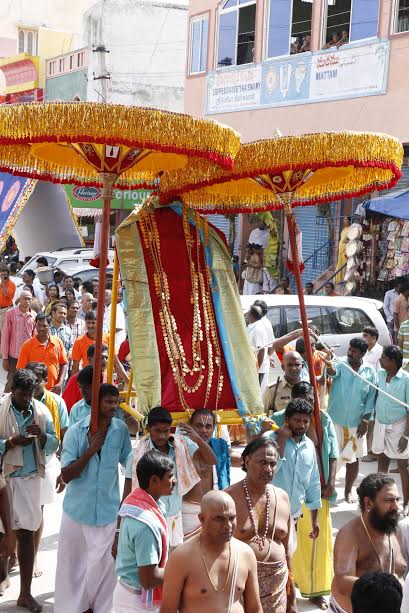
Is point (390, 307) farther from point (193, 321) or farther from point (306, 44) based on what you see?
point (193, 321)

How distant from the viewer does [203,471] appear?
536 centimetres

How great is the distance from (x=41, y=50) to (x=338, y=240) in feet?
75.0

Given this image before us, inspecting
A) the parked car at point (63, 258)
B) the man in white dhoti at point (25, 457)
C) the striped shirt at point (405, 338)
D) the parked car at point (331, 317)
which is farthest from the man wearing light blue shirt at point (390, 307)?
the man in white dhoti at point (25, 457)

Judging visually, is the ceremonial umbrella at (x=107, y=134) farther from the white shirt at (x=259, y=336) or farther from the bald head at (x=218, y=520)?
the white shirt at (x=259, y=336)

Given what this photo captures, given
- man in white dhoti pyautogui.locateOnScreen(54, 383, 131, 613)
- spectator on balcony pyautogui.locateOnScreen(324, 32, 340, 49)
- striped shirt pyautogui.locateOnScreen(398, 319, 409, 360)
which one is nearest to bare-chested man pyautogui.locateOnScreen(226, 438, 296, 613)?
man in white dhoti pyautogui.locateOnScreen(54, 383, 131, 613)

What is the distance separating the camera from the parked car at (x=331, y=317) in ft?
37.7

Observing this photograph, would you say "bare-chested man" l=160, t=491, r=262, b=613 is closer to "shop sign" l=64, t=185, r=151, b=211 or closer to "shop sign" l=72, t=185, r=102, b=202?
"shop sign" l=64, t=185, r=151, b=211

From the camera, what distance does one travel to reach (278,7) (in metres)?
18.8

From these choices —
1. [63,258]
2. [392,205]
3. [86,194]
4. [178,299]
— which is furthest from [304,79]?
[178,299]

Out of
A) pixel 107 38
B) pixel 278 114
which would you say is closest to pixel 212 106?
pixel 278 114

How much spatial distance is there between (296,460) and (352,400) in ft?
8.52

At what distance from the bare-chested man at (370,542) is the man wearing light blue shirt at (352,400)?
12.1 ft

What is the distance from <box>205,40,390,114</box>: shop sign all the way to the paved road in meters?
9.85

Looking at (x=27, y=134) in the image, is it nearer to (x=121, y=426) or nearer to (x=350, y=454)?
(x=121, y=426)
